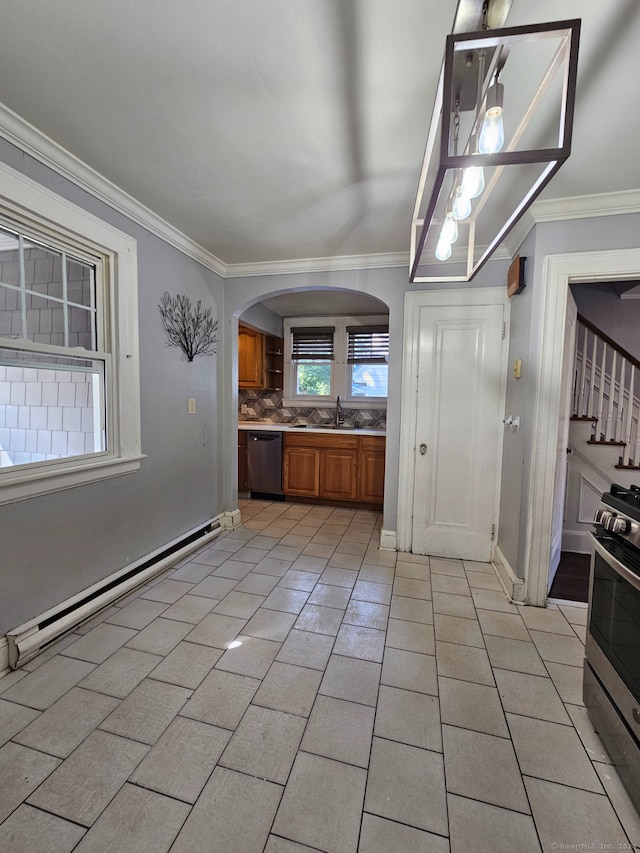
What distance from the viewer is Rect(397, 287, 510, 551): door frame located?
9.20 ft

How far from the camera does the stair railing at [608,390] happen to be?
10.2 ft

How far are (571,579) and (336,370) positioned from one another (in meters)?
3.30

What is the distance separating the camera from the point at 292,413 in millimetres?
5223

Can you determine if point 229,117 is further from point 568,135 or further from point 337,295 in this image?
point 337,295

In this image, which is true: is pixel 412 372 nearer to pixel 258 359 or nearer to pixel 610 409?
pixel 610 409

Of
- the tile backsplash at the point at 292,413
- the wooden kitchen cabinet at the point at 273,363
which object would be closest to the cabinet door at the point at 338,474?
the tile backsplash at the point at 292,413

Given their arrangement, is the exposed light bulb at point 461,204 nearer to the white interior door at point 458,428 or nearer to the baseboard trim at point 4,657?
the white interior door at point 458,428

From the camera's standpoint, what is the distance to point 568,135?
85 cm

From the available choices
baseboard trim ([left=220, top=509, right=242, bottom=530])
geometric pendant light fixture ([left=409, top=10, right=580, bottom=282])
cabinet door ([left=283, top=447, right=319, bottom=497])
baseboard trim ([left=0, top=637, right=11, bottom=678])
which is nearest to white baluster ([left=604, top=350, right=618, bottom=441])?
geometric pendant light fixture ([left=409, top=10, right=580, bottom=282])

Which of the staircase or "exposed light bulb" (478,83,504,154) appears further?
the staircase

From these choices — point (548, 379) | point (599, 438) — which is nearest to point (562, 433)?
point (548, 379)

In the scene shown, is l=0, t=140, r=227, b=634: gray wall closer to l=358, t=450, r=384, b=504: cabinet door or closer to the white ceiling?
the white ceiling

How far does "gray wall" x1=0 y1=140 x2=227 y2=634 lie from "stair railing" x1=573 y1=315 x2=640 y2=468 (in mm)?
3149

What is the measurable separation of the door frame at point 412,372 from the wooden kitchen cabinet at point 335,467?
40.4 inches
